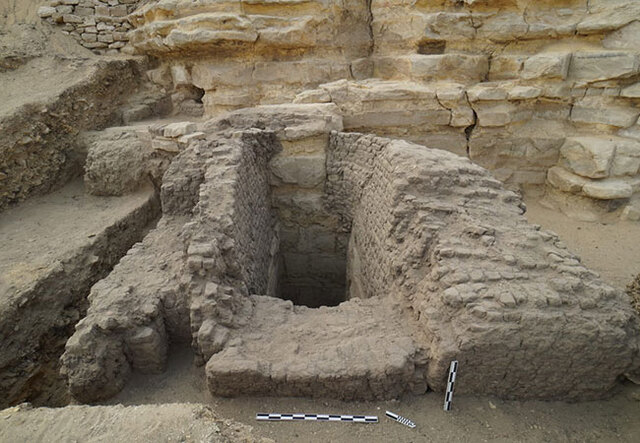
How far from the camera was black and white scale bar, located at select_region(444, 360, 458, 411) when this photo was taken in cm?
246

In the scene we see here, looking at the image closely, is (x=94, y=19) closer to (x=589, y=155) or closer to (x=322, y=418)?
(x=322, y=418)

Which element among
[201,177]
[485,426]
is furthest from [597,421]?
[201,177]

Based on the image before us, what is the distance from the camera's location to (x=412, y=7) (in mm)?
6844

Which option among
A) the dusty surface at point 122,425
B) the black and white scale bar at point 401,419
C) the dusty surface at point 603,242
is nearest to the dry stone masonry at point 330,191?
the black and white scale bar at point 401,419

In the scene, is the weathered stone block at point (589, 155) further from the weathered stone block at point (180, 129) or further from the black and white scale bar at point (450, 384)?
the weathered stone block at point (180, 129)

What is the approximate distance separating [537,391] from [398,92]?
5.17 meters

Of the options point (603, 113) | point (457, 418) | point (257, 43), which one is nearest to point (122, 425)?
point (457, 418)

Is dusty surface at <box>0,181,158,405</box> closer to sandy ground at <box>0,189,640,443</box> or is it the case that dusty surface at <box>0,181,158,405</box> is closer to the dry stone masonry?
the dry stone masonry

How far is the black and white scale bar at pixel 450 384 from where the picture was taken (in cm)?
246

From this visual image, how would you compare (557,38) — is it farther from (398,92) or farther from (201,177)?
(201,177)

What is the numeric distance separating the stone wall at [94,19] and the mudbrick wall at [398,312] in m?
7.25

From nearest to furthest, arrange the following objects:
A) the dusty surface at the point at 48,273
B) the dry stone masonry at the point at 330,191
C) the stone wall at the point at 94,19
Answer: the dry stone masonry at the point at 330,191 < the dusty surface at the point at 48,273 < the stone wall at the point at 94,19

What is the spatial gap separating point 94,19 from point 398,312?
9877 mm

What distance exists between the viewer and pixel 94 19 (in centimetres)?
876
